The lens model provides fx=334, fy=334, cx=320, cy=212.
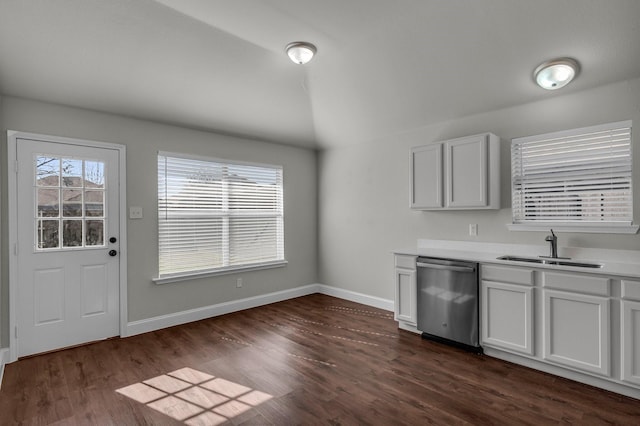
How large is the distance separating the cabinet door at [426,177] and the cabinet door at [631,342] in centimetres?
175

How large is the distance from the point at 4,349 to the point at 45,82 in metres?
2.39

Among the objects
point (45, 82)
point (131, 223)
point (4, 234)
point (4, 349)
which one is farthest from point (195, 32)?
point (4, 349)

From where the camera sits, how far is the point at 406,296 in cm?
371

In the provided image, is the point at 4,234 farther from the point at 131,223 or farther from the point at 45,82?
the point at 45,82

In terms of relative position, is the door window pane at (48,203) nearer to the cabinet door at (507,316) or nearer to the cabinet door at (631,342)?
the cabinet door at (507,316)

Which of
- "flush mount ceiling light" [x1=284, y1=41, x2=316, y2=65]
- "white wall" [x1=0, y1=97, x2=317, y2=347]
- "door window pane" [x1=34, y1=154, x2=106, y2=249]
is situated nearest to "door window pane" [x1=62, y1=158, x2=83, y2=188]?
"door window pane" [x1=34, y1=154, x2=106, y2=249]

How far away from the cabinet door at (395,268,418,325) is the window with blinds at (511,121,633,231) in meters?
1.24

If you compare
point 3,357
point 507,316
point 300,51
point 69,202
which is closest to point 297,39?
point 300,51

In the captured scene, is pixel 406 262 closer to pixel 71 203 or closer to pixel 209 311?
pixel 209 311

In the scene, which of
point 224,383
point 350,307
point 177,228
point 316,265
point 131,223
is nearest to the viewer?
point 224,383

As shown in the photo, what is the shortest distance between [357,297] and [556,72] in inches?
139

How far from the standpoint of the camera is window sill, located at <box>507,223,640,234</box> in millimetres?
2794

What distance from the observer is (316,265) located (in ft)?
18.4

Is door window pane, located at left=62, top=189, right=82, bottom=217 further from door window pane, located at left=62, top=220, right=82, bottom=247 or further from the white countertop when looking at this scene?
the white countertop
